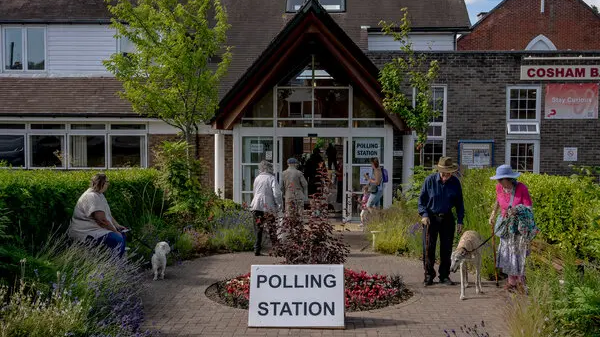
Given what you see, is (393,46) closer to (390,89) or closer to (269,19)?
(269,19)

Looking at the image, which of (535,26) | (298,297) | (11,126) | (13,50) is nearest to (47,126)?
(11,126)

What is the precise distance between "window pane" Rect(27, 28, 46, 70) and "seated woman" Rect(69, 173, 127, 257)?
14.7 metres

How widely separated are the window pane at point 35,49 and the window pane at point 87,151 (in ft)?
10.9

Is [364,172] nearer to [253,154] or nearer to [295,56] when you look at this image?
[253,154]

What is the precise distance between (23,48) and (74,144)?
13.7 ft

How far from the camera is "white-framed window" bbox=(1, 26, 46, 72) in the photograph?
71.8 ft

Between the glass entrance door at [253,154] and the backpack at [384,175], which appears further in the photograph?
the glass entrance door at [253,154]

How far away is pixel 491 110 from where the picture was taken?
20125mm

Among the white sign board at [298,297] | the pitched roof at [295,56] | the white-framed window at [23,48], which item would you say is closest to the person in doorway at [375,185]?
the pitched roof at [295,56]

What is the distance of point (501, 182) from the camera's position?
8648mm

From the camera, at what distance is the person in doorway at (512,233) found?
8.28 metres

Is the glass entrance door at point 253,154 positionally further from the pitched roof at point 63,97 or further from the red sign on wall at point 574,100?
the red sign on wall at point 574,100

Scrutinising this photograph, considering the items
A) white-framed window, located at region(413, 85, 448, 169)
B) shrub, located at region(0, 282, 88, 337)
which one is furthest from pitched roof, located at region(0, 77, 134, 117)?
shrub, located at region(0, 282, 88, 337)

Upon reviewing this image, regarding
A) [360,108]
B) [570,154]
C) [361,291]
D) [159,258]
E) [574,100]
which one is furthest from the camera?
[570,154]
